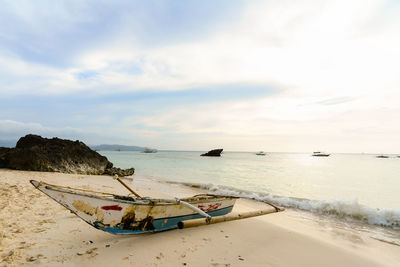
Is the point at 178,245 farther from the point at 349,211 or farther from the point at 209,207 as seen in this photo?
the point at 349,211

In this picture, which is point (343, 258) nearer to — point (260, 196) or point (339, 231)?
point (339, 231)

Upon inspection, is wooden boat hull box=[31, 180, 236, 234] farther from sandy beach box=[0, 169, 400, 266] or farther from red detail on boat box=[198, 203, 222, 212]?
red detail on boat box=[198, 203, 222, 212]

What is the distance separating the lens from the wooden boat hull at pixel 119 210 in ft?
14.8

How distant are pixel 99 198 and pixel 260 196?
11.5 metres

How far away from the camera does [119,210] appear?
15.5 ft

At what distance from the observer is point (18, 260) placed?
394 cm

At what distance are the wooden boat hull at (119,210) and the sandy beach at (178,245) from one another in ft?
1.22

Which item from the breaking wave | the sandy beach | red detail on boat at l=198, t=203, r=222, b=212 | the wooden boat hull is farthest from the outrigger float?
the breaking wave

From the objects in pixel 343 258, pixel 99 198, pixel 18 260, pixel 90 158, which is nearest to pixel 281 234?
pixel 343 258

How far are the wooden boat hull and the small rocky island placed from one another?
16240 millimetres

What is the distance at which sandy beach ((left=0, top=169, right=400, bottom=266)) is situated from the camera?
4.27m

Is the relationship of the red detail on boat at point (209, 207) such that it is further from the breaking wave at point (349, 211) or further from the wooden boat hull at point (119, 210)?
the breaking wave at point (349, 211)

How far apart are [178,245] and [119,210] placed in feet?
5.51

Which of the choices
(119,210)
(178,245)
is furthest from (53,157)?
(178,245)
